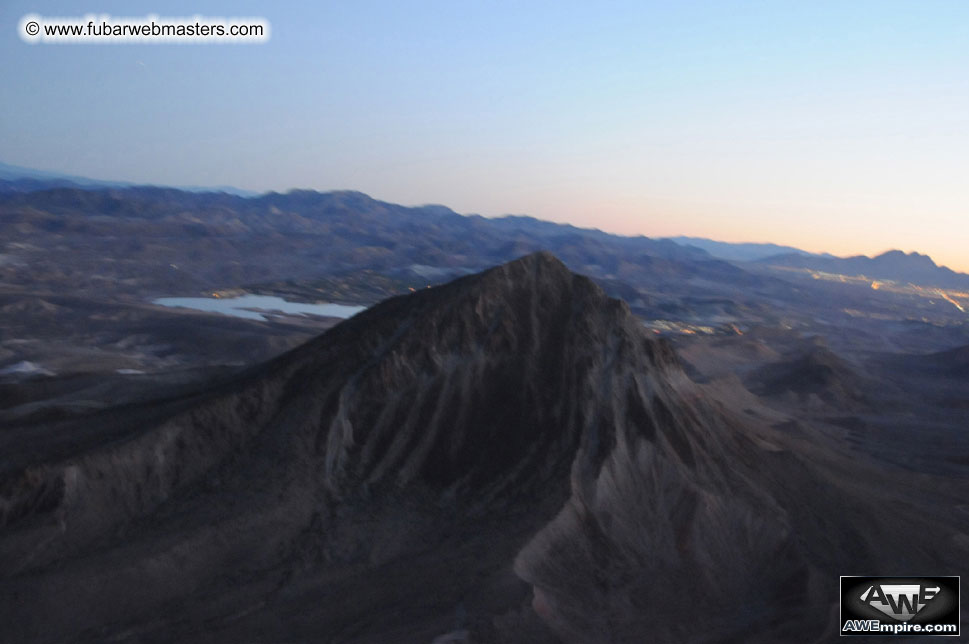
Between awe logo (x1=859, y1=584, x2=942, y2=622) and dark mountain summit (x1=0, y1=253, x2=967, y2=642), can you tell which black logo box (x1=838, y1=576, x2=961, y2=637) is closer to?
awe logo (x1=859, y1=584, x2=942, y2=622)

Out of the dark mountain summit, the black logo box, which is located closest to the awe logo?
the black logo box

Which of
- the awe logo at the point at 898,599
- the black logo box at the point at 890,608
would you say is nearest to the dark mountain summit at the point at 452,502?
the black logo box at the point at 890,608

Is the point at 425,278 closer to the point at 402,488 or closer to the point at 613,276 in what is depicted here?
the point at 613,276

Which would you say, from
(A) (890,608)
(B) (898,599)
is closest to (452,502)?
(A) (890,608)

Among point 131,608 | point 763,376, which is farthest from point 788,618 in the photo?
point 763,376

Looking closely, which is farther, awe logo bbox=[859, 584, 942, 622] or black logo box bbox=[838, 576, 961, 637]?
awe logo bbox=[859, 584, 942, 622]

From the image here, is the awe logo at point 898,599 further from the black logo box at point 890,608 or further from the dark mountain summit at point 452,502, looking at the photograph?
the dark mountain summit at point 452,502
